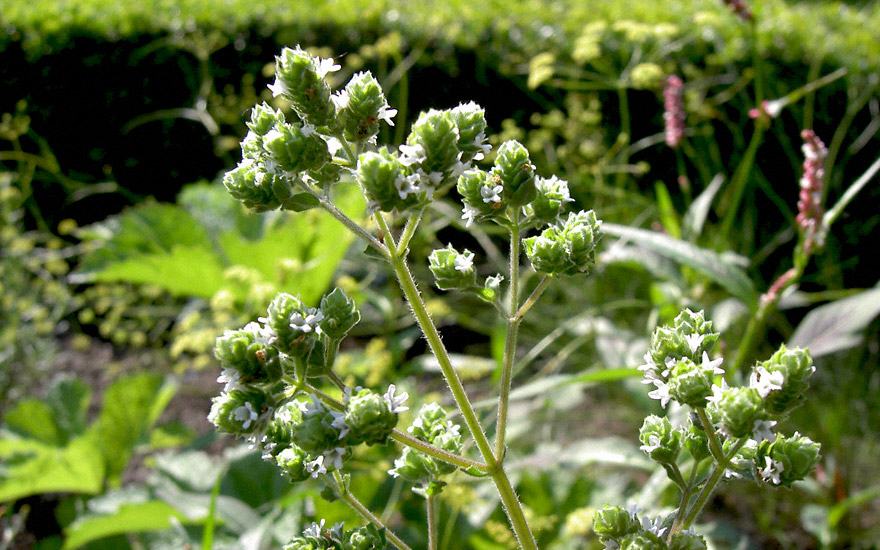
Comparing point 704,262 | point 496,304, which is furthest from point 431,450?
point 704,262

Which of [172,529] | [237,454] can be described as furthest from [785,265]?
[172,529]

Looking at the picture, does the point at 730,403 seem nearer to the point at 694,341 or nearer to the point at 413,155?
the point at 694,341

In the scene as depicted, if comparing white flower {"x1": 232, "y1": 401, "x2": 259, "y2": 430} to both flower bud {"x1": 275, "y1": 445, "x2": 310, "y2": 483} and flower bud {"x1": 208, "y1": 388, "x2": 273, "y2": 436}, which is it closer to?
flower bud {"x1": 208, "y1": 388, "x2": 273, "y2": 436}

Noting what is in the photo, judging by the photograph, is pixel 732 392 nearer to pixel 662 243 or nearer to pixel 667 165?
pixel 662 243

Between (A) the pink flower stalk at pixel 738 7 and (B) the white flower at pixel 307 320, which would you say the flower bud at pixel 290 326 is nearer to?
(B) the white flower at pixel 307 320

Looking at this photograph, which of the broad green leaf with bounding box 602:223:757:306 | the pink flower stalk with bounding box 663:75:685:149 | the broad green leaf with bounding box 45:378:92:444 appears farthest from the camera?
the broad green leaf with bounding box 45:378:92:444

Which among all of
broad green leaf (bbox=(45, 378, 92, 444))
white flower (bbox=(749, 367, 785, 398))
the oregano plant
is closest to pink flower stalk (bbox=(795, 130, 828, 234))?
the oregano plant
